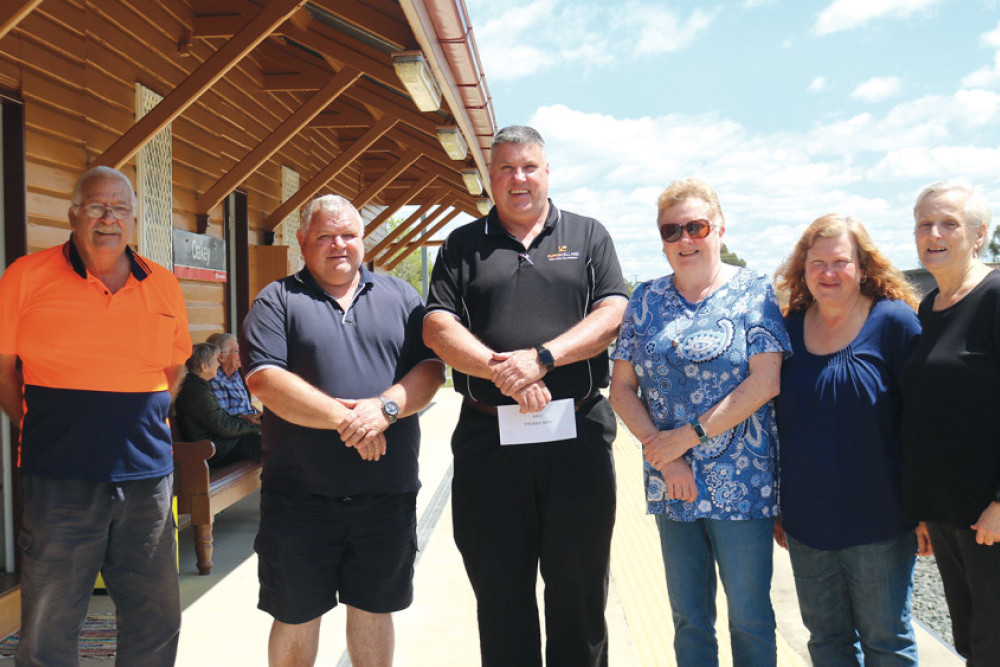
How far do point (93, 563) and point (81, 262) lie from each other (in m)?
0.95

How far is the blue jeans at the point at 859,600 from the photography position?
216 centimetres

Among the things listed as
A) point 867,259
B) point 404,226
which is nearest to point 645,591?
point 867,259

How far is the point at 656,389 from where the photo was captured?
2389 mm

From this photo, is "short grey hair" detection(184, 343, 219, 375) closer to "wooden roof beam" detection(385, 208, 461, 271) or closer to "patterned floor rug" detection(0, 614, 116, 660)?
"patterned floor rug" detection(0, 614, 116, 660)

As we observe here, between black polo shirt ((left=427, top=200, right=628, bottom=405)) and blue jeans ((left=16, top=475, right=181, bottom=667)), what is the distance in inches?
44.1

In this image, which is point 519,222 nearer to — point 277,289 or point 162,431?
point 277,289

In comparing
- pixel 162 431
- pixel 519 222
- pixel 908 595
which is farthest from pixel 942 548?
pixel 162 431

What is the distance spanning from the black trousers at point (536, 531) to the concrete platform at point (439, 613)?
0.77m

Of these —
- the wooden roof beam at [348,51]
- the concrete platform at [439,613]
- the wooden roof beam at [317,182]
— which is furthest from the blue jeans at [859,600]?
the wooden roof beam at [317,182]

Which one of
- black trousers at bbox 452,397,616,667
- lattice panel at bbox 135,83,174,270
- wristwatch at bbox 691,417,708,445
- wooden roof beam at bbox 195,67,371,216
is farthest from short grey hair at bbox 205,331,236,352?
wristwatch at bbox 691,417,708,445

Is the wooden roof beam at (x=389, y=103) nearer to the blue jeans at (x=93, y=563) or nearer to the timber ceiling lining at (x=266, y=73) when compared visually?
the timber ceiling lining at (x=266, y=73)

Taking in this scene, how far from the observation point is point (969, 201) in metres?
2.18

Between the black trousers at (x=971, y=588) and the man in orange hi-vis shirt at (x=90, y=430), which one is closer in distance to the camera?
the black trousers at (x=971, y=588)

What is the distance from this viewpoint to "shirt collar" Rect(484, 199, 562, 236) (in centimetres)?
253
